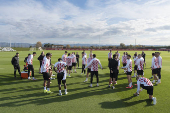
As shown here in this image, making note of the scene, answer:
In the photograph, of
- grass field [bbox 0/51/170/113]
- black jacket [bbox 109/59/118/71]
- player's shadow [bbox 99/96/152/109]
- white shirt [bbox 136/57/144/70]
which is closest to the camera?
grass field [bbox 0/51/170/113]

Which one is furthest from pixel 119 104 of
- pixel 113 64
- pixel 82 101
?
pixel 113 64

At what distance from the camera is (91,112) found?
4.30m

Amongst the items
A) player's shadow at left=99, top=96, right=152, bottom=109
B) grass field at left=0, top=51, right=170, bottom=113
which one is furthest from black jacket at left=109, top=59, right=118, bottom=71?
→ player's shadow at left=99, top=96, right=152, bottom=109

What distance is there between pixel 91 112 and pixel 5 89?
526cm

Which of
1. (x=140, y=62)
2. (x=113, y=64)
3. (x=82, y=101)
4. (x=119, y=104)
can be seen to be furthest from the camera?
(x=140, y=62)

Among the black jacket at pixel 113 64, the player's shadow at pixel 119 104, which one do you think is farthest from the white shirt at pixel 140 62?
the player's shadow at pixel 119 104

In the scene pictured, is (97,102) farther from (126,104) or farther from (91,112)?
(126,104)

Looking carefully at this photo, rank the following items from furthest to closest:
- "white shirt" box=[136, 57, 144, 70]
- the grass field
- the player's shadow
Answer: "white shirt" box=[136, 57, 144, 70] → the player's shadow → the grass field

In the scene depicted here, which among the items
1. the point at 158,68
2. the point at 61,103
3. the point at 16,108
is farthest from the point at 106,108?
the point at 158,68

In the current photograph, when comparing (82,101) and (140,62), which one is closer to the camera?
(82,101)

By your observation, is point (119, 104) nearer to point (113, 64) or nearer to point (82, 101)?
point (82, 101)

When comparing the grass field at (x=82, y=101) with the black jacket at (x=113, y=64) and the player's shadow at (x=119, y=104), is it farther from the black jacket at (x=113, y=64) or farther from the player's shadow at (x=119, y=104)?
the black jacket at (x=113, y=64)

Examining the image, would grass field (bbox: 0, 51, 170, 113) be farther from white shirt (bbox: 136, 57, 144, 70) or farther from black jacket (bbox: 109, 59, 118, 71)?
white shirt (bbox: 136, 57, 144, 70)

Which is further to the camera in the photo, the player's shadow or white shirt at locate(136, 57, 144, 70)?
white shirt at locate(136, 57, 144, 70)
